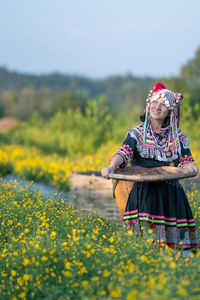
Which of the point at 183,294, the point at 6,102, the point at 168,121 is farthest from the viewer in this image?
the point at 6,102

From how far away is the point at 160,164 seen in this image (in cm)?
331

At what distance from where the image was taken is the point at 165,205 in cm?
321

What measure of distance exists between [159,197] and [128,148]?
47cm

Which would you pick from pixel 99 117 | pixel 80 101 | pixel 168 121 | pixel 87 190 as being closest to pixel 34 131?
pixel 99 117

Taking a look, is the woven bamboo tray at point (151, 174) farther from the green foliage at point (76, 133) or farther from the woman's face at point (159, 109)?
the green foliage at point (76, 133)

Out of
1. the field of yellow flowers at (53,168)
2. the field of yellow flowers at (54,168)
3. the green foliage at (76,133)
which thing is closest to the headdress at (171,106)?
the field of yellow flowers at (54,168)

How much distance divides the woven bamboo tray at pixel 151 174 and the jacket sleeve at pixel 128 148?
3.5 inches

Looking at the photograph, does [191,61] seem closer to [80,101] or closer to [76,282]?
[80,101]

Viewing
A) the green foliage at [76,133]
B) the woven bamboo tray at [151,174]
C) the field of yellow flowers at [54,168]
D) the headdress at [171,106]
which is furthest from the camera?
the green foliage at [76,133]

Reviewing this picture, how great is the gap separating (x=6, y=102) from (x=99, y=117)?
105 ft

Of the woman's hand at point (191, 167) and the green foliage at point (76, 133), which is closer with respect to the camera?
the woman's hand at point (191, 167)

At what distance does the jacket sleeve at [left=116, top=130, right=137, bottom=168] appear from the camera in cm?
316

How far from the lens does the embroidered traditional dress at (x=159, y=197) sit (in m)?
3.15

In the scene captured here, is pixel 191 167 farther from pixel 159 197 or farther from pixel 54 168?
pixel 54 168
